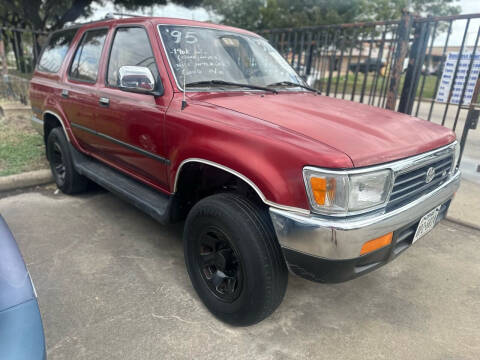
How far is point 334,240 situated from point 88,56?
3.11m

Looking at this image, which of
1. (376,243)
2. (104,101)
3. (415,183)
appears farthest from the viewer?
(104,101)

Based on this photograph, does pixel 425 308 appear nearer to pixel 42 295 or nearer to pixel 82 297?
pixel 82 297

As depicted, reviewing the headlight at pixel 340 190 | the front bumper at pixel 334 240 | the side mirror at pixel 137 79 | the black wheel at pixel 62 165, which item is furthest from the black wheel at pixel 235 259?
the black wheel at pixel 62 165

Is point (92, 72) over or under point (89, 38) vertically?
under

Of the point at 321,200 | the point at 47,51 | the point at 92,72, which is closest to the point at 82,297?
the point at 321,200

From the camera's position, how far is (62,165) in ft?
13.9

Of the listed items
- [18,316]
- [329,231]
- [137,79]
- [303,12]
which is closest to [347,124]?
[329,231]

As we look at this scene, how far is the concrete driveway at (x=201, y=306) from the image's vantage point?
2098 mm

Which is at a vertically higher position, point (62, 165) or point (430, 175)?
point (430, 175)

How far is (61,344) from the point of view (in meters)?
→ 2.05

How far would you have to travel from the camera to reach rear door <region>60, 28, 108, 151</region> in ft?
11.0

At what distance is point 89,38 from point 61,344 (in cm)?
292

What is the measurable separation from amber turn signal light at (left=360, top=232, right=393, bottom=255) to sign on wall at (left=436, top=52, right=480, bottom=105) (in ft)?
10.5

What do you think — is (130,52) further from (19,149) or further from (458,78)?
(458,78)
